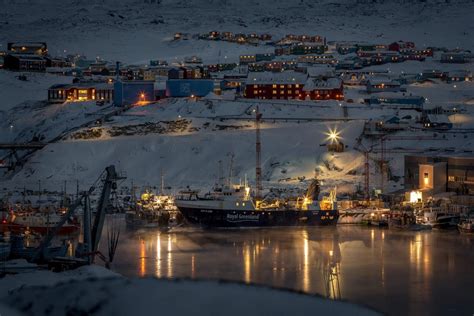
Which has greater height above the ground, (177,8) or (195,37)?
(177,8)

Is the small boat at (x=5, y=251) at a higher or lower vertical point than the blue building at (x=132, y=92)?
lower

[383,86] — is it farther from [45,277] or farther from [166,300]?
[166,300]

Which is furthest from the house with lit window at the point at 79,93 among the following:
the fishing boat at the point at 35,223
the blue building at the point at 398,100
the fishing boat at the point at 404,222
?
the fishing boat at the point at 404,222

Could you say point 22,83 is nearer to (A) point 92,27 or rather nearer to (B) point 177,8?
(A) point 92,27

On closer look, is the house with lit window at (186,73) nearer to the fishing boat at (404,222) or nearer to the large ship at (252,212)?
the large ship at (252,212)

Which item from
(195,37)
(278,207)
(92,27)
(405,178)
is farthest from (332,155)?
(92,27)
